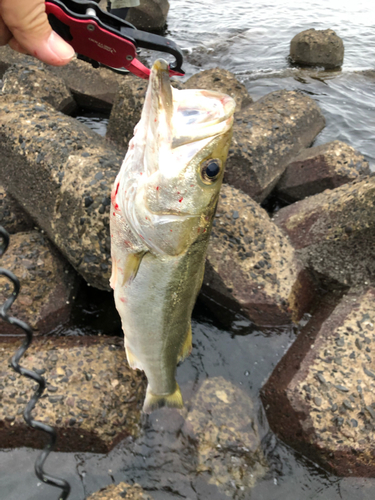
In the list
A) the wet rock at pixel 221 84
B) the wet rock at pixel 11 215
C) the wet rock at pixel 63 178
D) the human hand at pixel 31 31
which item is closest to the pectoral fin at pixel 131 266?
the wet rock at pixel 63 178

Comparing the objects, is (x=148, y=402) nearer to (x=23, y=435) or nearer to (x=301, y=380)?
(x=23, y=435)

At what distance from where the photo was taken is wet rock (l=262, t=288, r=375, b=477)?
297cm

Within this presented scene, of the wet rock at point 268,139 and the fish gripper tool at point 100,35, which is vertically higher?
the fish gripper tool at point 100,35

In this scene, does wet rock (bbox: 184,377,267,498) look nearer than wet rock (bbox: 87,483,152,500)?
No

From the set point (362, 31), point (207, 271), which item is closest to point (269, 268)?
point (207, 271)

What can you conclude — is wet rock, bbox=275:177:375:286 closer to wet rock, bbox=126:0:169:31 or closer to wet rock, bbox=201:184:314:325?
wet rock, bbox=201:184:314:325

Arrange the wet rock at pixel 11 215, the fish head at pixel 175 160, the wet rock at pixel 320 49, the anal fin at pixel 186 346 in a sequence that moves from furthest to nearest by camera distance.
Result: the wet rock at pixel 320 49 < the wet rock at pixel 11 215 < the anal fin at pixel 186 346 < the fish head at pixel 175 160

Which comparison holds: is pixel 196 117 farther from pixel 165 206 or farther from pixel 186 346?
pixel 186 346

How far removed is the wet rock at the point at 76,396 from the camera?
291cm

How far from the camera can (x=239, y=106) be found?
22.3 feet

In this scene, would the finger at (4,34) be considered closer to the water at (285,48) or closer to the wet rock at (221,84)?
the wet rock at (221,84)

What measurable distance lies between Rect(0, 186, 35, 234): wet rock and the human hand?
2199mm

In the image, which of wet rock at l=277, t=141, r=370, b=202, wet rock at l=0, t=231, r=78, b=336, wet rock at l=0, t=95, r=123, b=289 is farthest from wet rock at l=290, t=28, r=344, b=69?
wet rock at l=0, t=231, r=78, b=336

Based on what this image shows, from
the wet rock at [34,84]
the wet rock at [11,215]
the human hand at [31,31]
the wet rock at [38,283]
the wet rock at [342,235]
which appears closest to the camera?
the human hand at [31,31]
